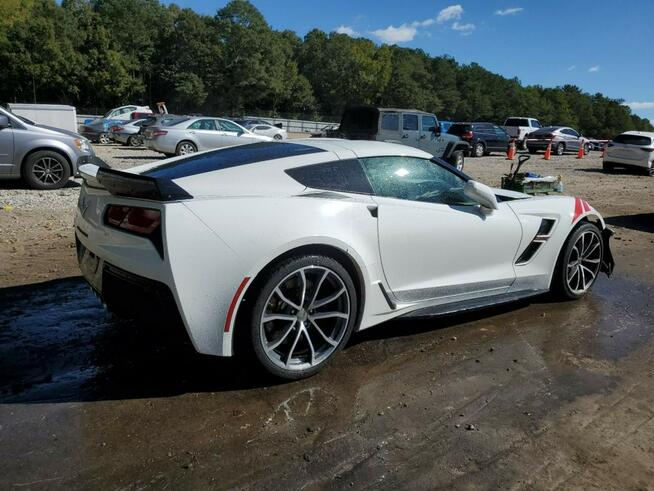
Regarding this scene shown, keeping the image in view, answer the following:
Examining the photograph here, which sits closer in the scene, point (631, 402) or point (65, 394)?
point (65, 394)

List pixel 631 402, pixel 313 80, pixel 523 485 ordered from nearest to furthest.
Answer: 1. pixel 523 485
2. pixel 631 402
3. pixel 313 80

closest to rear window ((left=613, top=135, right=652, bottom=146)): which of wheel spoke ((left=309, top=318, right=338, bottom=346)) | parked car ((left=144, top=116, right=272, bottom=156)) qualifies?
parked car ((left=144, top=116, right=272, bottom=156))

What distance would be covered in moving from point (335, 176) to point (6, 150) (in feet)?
26.3

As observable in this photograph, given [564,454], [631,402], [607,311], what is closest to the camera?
[564,454]

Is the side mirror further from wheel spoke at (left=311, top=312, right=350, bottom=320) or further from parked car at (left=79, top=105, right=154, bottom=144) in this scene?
parked car at (left=79, top=105, right=154, bottom=144)

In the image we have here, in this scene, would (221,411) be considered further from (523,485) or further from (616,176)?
(616,176)

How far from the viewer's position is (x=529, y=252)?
4.38 metres

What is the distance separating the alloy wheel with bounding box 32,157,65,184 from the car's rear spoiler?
24.4ft

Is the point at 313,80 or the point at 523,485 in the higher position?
the point at 313,80

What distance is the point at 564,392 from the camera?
10.6 ft

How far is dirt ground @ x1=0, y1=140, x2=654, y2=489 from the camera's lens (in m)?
2.42

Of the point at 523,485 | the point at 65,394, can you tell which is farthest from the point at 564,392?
the point at 65,394

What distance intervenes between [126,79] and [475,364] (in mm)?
65053

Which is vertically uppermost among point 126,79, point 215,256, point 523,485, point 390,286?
point 126,79
